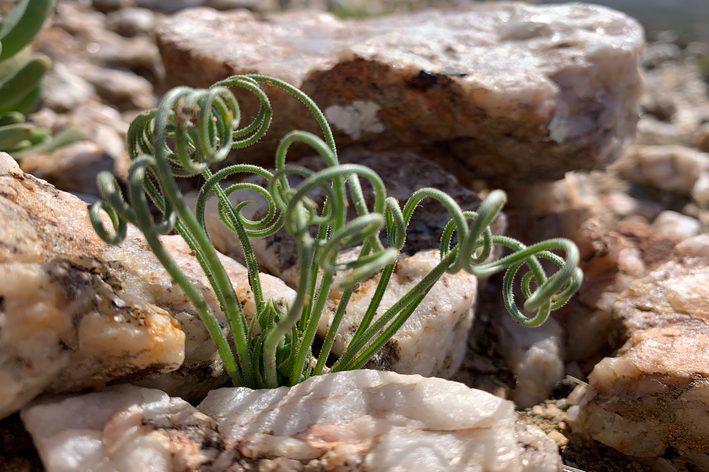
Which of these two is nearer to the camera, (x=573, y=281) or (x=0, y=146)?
(x=573, y=281)

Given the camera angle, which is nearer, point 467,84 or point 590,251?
point 467,84

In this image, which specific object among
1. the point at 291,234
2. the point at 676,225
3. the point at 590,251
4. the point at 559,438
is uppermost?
the point at 291,234

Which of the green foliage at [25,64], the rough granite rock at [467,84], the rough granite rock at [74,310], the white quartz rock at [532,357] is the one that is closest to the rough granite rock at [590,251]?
the white quartz rock at [532,357]

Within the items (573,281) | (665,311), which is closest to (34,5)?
(573,281)

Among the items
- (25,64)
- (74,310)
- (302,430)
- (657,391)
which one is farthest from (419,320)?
(25,64)

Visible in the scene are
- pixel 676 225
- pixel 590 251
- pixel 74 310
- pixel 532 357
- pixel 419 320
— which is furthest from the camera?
pixel 676 225

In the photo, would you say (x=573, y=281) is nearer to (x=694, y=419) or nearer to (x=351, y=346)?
(x=351, y=346)

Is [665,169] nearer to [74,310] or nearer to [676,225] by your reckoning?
[676,225]
